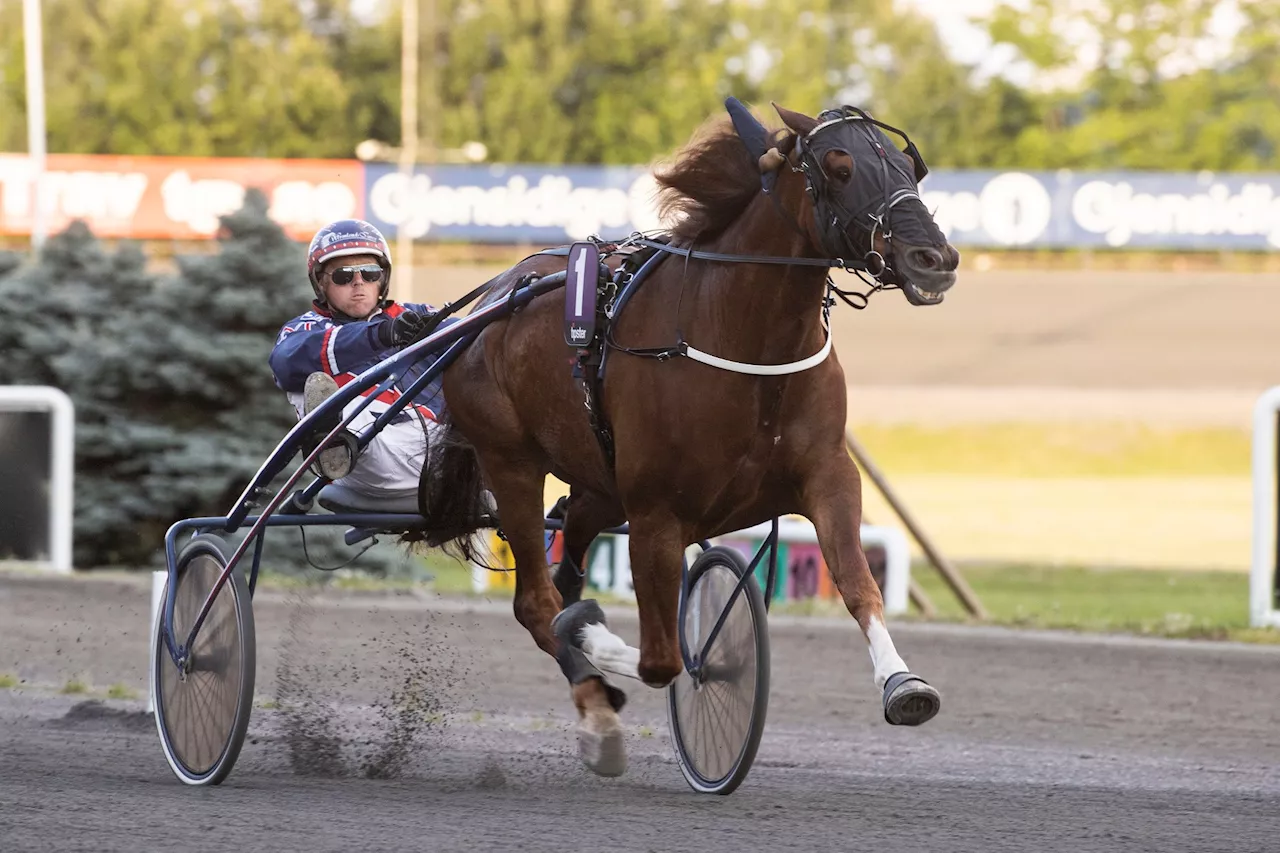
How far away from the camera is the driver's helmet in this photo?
5.73m

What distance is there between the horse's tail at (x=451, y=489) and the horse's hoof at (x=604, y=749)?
40.3 inches

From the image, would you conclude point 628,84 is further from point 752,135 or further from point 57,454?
point 752,135

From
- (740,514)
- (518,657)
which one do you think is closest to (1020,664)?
(518,657)

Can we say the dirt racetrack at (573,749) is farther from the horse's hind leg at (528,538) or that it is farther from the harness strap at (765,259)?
the harness strap at (765,259)

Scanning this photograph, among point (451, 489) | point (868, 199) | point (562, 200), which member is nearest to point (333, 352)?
point (451, 489)

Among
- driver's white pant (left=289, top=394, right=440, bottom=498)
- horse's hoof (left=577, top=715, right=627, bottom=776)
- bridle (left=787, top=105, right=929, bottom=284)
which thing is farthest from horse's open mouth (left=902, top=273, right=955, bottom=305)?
driver's white pant (left=289, top=394, right=440, bottom=498)

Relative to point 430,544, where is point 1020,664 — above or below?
below

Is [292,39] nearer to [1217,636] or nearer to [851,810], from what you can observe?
[1217,636]

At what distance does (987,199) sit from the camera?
32.1 m

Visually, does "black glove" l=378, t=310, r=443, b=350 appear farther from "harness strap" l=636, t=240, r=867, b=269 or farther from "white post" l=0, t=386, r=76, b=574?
"white post" l=0, t=386, r=76, b=574

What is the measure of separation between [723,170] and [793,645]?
4682 mm

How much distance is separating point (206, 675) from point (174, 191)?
2773 centimetres

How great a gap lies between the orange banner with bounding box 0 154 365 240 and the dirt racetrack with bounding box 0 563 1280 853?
71.8 ft

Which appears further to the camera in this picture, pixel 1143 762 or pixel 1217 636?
pixel 1217 636
